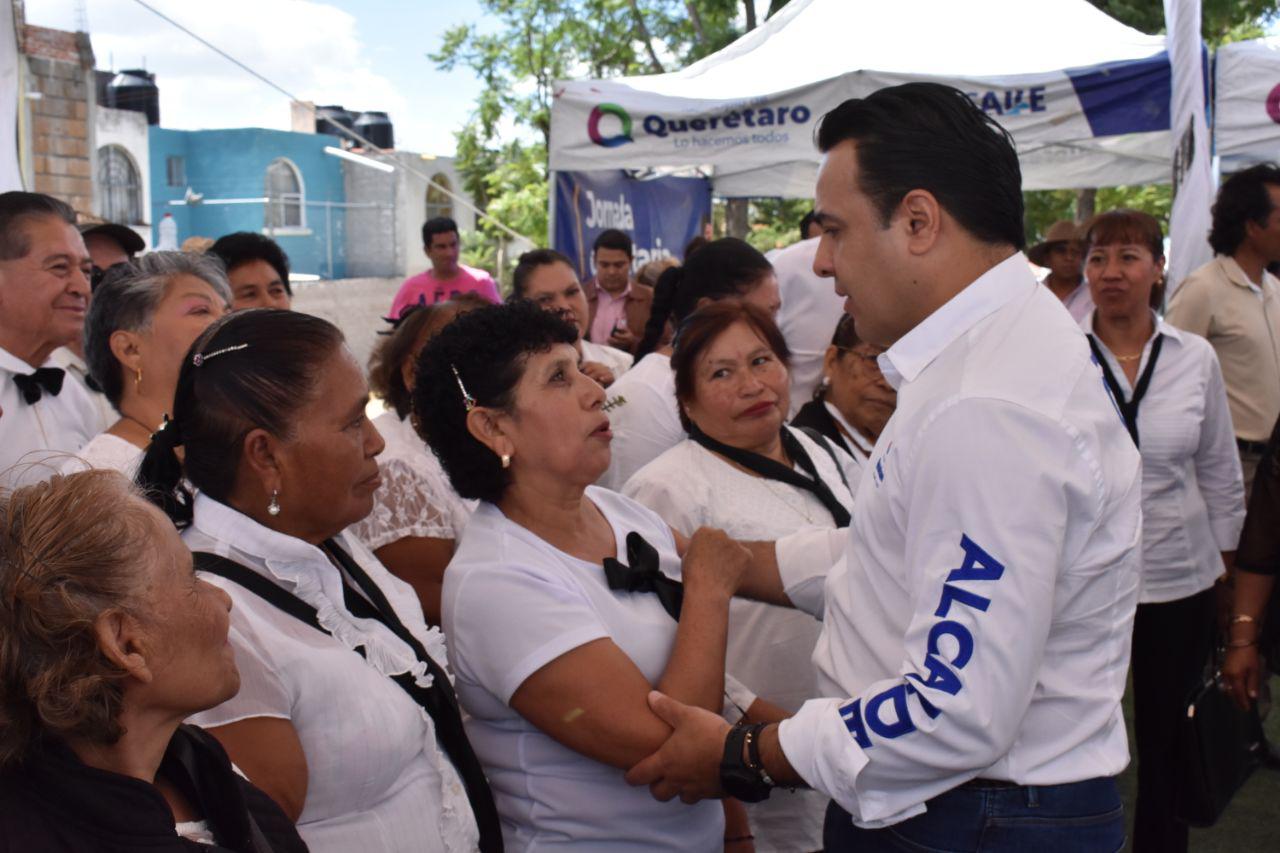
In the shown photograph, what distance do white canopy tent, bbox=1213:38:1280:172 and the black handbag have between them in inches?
152

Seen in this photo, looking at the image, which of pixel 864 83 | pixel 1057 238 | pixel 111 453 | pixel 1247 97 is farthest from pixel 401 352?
pixel 1057 238

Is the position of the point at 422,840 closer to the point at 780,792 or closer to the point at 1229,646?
the point at 780,792

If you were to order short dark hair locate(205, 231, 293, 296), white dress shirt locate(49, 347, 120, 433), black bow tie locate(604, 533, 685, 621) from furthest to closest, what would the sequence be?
short dark hair locate(205, 231, 293, 296) < white dress shirt locate(49, 347, 120, 433) < black bow tie locate(604, 533, 685, 621)

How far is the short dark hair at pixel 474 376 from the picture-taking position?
2.46m

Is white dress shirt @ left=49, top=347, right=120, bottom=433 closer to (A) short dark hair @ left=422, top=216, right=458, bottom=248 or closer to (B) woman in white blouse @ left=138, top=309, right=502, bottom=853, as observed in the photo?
(B) woman in white blouse @ left=138, top=309, right=502, bottom=853

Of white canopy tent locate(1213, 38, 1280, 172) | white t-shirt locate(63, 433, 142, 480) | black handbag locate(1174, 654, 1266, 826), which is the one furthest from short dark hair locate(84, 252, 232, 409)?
white canopy tent locate(1213, 38, 1280, 172)

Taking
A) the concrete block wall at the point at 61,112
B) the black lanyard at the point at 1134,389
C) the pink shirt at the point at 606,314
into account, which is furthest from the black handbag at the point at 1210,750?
the concrete block wall at the point at 61,112

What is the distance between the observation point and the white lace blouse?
2.96 metres

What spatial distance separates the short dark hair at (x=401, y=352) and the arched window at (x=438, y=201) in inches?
866

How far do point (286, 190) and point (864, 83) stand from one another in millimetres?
20837

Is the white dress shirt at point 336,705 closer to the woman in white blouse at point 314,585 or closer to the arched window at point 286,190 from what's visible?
the woman in white blouse at point 314,585

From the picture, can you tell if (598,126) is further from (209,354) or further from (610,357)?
(209,354)

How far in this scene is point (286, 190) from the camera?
2511 cm

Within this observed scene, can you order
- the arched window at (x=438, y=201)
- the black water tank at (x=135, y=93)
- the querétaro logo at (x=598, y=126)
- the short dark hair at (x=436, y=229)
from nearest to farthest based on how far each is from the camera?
the querétaro logo at (x=598, y=126), the short dark hair at (x=436, y=229), the arched window at (x=438, y=201), the black water tank at (x=135, y=93)
